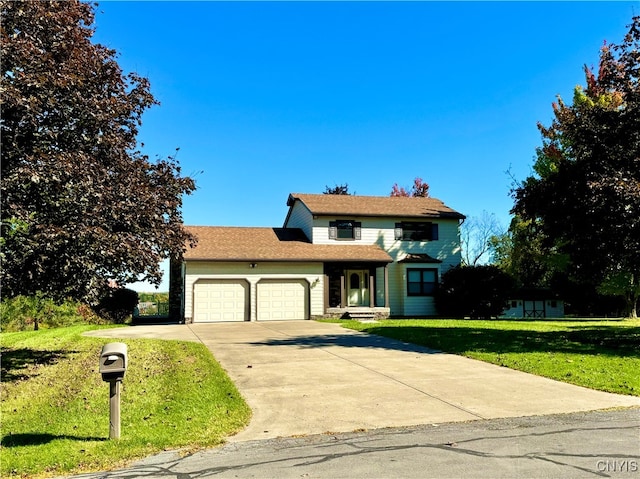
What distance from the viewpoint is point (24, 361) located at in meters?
12.2

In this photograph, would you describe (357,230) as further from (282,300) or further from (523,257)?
(523,257)

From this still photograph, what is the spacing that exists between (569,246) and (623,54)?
5736mm

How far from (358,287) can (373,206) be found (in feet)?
16.7

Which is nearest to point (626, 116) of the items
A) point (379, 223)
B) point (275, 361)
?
point (275, 361)

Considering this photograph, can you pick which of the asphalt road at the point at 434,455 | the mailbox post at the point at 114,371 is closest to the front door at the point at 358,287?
the asphalt road at the point at 434,455

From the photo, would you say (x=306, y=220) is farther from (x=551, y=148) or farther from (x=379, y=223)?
(x=551, y=148)

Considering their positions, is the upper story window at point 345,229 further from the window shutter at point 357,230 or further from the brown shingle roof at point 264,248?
the brown shingle roof at point 264,248

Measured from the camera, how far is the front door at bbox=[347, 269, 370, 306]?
2688 cm

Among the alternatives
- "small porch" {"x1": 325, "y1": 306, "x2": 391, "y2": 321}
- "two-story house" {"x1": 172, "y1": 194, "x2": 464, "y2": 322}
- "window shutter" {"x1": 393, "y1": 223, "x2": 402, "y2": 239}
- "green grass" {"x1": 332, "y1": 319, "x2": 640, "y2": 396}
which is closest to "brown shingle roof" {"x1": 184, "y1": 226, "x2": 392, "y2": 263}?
"two-story house" {"x1": 172, "y1": 194, "x2": 464, "y2": 322}

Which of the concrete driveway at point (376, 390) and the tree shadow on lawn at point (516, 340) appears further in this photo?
the tree shadow on lawn at point (516, 340)

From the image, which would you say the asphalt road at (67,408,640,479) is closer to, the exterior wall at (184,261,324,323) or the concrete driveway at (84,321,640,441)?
the concrete driveway at (84,321,640,441)

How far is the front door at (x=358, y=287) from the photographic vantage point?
2688 cm

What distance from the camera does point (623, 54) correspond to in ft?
46.1

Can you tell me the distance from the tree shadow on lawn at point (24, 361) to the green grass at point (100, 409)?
21 mm
